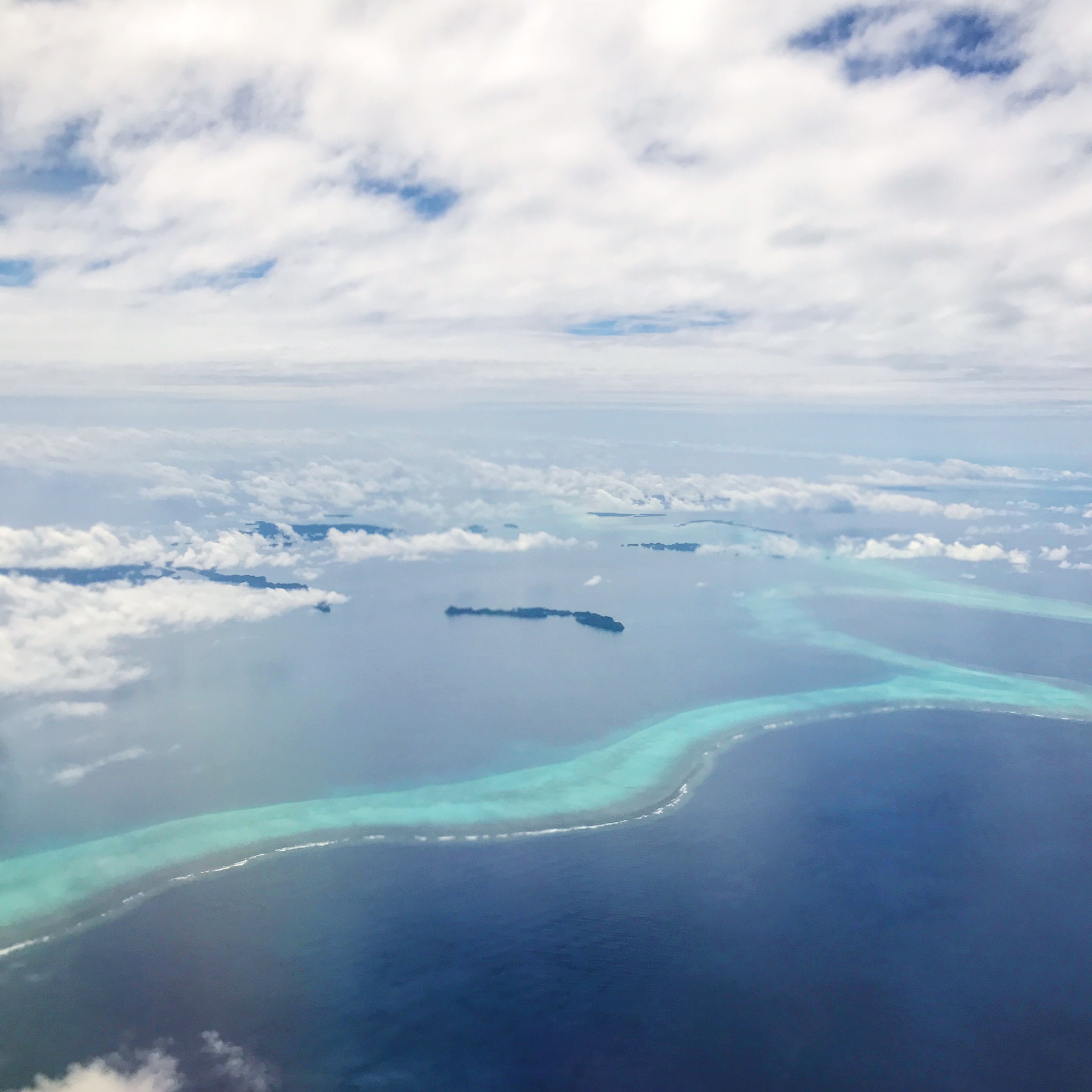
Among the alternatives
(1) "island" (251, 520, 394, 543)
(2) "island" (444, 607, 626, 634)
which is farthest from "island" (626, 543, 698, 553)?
(1) "island" (251, 520, 394, 543)

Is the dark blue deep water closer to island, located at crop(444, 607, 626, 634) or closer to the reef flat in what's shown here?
the reef flat

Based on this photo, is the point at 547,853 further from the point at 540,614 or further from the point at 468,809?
the point at 540,614

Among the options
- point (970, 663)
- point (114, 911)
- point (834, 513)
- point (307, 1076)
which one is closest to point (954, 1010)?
point (307, 1076)

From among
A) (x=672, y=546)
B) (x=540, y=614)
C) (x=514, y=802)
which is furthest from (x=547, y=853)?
(x=672, y=546)

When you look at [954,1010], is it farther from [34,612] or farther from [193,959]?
[34,612]

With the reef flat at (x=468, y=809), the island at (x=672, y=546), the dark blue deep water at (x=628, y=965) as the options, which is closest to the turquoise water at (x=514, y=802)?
the reef flat at (x=468, y=809)

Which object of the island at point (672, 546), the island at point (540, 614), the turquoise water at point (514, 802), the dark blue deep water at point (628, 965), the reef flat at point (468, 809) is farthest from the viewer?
the island at point (672, 546)

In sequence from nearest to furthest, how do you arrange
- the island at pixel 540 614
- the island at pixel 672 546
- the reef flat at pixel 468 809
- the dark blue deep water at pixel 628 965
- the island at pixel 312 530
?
the dark blue deep water at pixel 628 965, the reef flat at pixel 468 809, the island at pixel 540 614, the island at pixel 672 546, the island at pixel 312 530

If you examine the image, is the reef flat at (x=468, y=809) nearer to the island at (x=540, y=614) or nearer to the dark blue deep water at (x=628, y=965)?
the dark blue deep water at (x=628, y=965)
